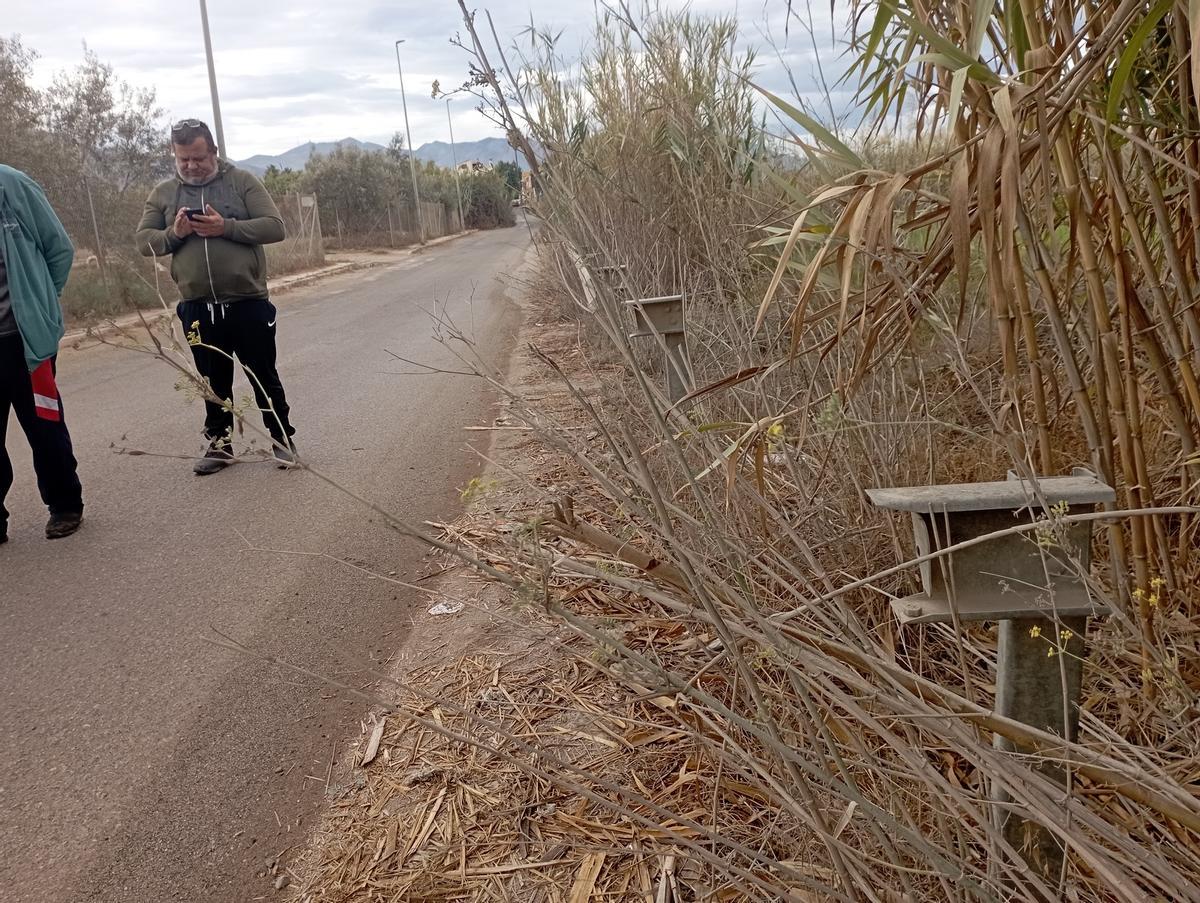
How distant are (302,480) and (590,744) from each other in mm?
3384

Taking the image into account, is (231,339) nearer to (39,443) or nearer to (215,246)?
(215,246)

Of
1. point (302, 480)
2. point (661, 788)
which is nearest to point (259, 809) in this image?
point (661, 788)

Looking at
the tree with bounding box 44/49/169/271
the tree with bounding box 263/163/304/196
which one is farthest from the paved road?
the tree with bounding box 263/163/304/196

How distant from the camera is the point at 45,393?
4.55 meters

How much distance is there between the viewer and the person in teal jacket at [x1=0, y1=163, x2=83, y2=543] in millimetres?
4359

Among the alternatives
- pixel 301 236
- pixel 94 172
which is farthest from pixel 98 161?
pixel 301 236

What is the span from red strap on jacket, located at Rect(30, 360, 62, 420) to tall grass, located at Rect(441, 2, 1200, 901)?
10.4ft

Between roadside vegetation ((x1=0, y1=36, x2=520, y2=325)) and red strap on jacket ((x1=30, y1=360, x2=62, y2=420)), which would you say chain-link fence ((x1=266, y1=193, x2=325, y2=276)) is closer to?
roadside vegetation ((x1=0, y1=36, x2=520, y2=325))

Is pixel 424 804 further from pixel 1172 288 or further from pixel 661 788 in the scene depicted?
pixel 1172 288

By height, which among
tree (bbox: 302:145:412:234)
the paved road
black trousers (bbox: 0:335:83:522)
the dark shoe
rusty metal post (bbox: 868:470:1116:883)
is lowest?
the paved road

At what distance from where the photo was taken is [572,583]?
10.5 ft

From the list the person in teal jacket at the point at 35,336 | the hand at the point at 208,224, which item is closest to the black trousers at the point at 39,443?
the person in teal jacket at the point at 35,336

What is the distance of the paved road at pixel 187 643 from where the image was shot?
7.47 feet

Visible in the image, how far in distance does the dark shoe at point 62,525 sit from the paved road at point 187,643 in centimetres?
7
